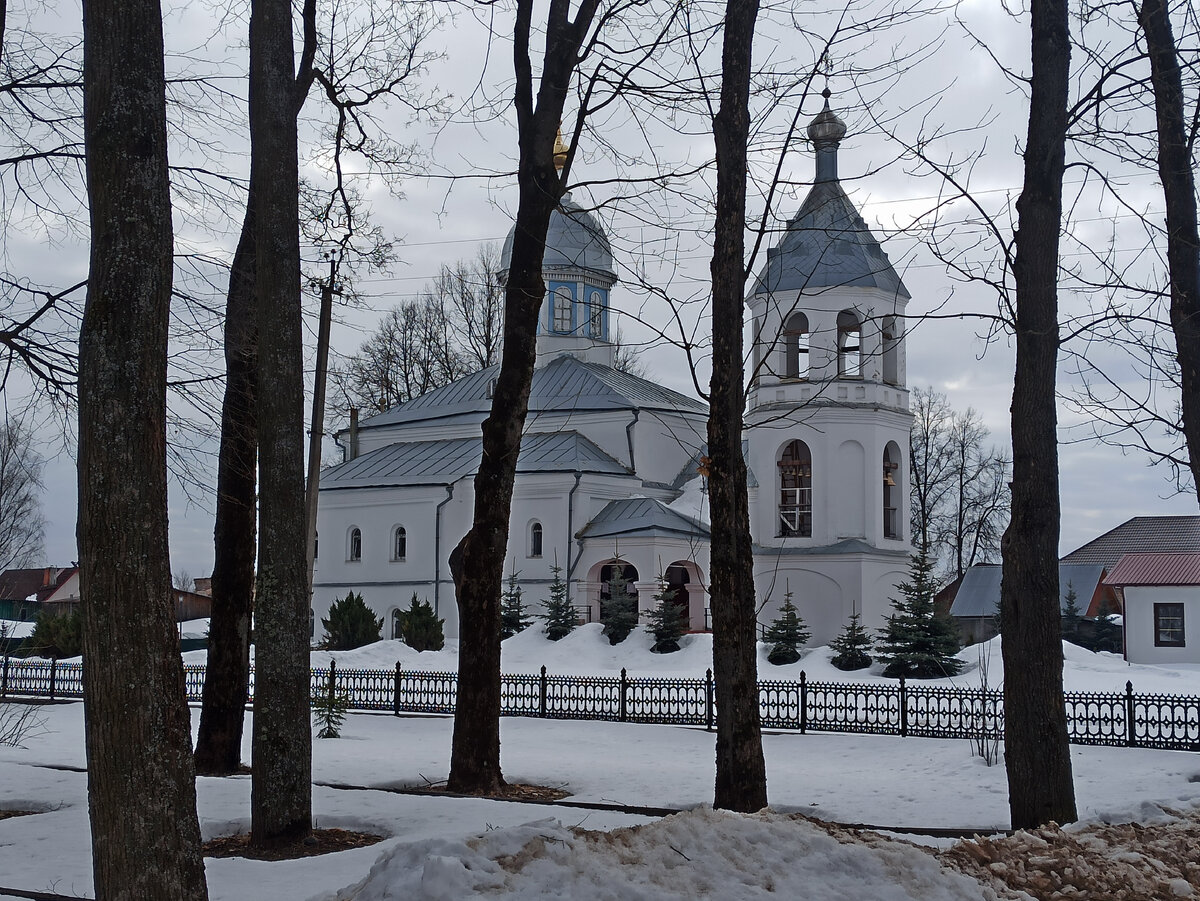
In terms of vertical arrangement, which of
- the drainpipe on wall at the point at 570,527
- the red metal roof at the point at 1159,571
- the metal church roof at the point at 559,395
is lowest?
the red metal roof at the point at 1159,571

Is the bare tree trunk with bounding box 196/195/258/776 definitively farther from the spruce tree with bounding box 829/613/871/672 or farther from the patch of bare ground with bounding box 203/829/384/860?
the spruce tree with bounding box 829/613/871/672

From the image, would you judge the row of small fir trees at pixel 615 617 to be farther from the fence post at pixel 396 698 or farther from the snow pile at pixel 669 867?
the snow pile at pixel 669 867

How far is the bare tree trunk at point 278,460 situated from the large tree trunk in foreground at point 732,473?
2.86 m

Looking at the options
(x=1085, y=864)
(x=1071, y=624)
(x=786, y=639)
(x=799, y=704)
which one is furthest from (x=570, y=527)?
(x=1085, y=864)

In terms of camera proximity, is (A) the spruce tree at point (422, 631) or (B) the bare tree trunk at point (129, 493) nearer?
(B) the bare tree trunk at point (129, 493)

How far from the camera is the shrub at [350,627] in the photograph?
32938mm

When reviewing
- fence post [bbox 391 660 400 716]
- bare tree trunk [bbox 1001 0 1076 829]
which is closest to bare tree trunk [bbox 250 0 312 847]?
bare tree trunk [bbox 1001 0 1076 829]

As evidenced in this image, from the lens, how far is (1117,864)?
5.87m

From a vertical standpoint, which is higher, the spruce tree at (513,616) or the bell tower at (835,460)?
the bell tower at (835,460)

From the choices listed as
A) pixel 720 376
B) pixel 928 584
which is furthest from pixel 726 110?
pixel 928 584

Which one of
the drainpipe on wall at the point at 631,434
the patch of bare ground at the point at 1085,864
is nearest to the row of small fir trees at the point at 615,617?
the drainpipe on wall at the point at 631,434

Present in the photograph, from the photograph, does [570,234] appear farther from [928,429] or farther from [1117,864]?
[1117,864]

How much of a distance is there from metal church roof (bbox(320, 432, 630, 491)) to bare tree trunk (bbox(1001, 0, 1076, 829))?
94.6ft

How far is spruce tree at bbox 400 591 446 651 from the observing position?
32.2m
